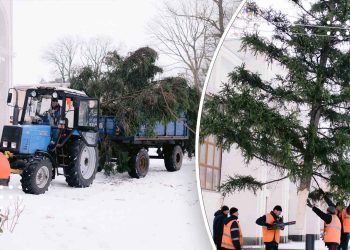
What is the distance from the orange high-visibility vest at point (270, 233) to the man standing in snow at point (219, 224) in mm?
153

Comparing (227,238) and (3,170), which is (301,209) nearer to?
(227,238)

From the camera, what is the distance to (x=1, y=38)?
209 cm

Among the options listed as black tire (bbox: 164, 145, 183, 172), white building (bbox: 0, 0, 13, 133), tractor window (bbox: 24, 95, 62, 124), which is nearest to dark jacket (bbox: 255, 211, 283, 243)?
black tire (bbox: 164, 145, 183, 172)

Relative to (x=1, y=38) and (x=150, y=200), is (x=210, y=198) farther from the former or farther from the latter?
(x=1, y=38)

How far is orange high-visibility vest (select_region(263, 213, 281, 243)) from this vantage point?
1502 mm

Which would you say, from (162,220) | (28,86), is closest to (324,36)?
(162,220)

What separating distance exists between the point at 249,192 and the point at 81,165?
1.22 meters

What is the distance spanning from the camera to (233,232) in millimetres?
1653

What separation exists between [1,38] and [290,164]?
1343mm

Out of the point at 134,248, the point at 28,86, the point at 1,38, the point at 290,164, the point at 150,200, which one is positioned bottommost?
the point at 134,248

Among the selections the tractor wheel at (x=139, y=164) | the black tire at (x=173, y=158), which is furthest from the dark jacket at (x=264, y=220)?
the tractor wheel at (x=139, y=164)

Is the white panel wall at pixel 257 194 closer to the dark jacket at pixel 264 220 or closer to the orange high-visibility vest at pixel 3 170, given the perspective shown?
the dark jacket at pixel 264 220

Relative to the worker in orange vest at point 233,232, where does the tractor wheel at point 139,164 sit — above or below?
above

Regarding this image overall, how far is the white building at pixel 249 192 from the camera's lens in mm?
1567
